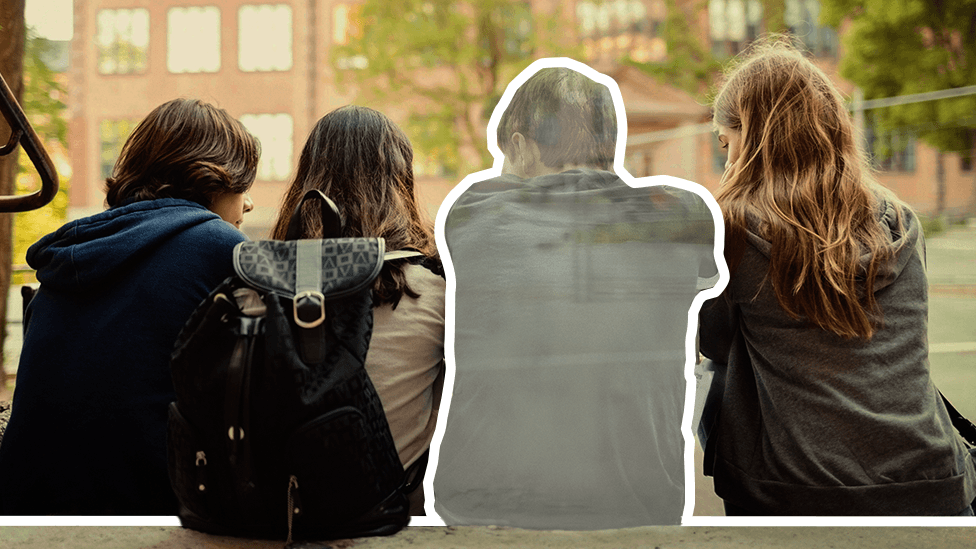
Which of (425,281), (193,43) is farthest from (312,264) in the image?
(193,43)

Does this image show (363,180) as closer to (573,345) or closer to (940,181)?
(573,345)

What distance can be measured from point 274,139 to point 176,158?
26633 mm

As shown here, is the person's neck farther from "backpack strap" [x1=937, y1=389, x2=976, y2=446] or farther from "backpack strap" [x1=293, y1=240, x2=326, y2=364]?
"backpack strap" [x1=937, y1=389, x2=976, y2=446]

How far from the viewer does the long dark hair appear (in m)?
Result: 2.11

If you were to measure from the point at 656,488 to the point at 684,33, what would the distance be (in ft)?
73.8

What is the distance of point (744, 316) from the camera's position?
2057mm

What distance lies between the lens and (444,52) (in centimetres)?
2136

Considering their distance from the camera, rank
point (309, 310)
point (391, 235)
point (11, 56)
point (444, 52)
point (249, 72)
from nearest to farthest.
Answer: point (309, 310) < point (391, 235) < point (11, 56) < point (444, 52) < point (249, 72)

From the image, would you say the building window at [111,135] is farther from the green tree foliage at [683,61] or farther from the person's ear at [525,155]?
the person's ear at [525,155]

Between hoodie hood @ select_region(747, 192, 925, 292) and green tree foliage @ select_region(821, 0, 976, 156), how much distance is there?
17.9 metres

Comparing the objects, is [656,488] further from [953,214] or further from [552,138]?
[953,214]

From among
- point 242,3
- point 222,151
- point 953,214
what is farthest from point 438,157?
point 222,151

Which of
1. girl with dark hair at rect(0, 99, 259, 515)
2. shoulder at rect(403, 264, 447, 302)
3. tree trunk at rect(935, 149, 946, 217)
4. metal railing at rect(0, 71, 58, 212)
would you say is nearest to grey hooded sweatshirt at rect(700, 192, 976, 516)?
shoulder at rect(403, 264, 447, 302)

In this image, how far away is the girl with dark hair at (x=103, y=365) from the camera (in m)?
2.04
